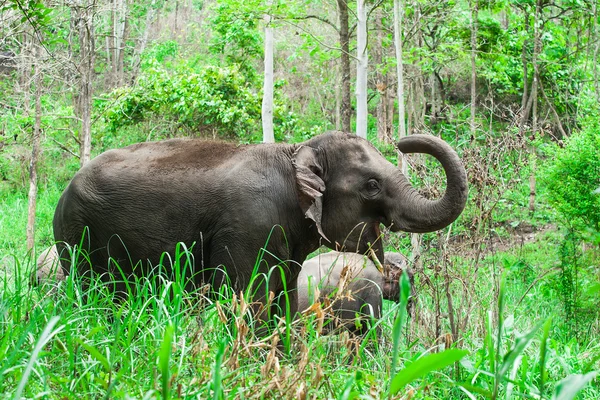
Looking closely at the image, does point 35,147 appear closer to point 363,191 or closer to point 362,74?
point 362,74

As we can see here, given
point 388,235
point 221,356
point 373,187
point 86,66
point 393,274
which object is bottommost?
point 393,274

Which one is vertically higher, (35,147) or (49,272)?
(35,147)

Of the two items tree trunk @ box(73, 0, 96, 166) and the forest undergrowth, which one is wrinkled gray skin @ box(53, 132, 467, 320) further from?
tree trunk @ box(73, 0, 96, 166)

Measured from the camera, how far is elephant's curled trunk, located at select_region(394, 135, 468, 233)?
5469 millimetres

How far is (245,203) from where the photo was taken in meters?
5.57

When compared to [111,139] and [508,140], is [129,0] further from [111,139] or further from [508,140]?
[508,140]

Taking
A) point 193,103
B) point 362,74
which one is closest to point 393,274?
point 362,74

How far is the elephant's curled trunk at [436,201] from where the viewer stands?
17.9 feet

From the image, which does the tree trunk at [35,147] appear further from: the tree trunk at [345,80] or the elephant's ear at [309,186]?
the elephant's ear at [309,186]

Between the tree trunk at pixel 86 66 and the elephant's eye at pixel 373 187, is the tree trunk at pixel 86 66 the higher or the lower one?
the higher one

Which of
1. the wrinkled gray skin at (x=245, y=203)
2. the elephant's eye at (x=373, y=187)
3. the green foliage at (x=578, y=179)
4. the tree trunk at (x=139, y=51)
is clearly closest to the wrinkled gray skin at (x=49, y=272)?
the wrinkled gray skin at (x=245, y=203)

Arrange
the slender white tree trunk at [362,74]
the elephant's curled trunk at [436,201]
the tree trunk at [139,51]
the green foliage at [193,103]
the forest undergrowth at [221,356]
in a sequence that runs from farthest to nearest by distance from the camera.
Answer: the tree trunk at [139,51]
the green foliage at [193,103]
the slender white tree trunk at [362,74]
the elephant's curled trunk at [436,201]
the forest undergrowth at [221,356]

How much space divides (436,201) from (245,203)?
4.55 feet

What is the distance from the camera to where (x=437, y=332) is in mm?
5512
